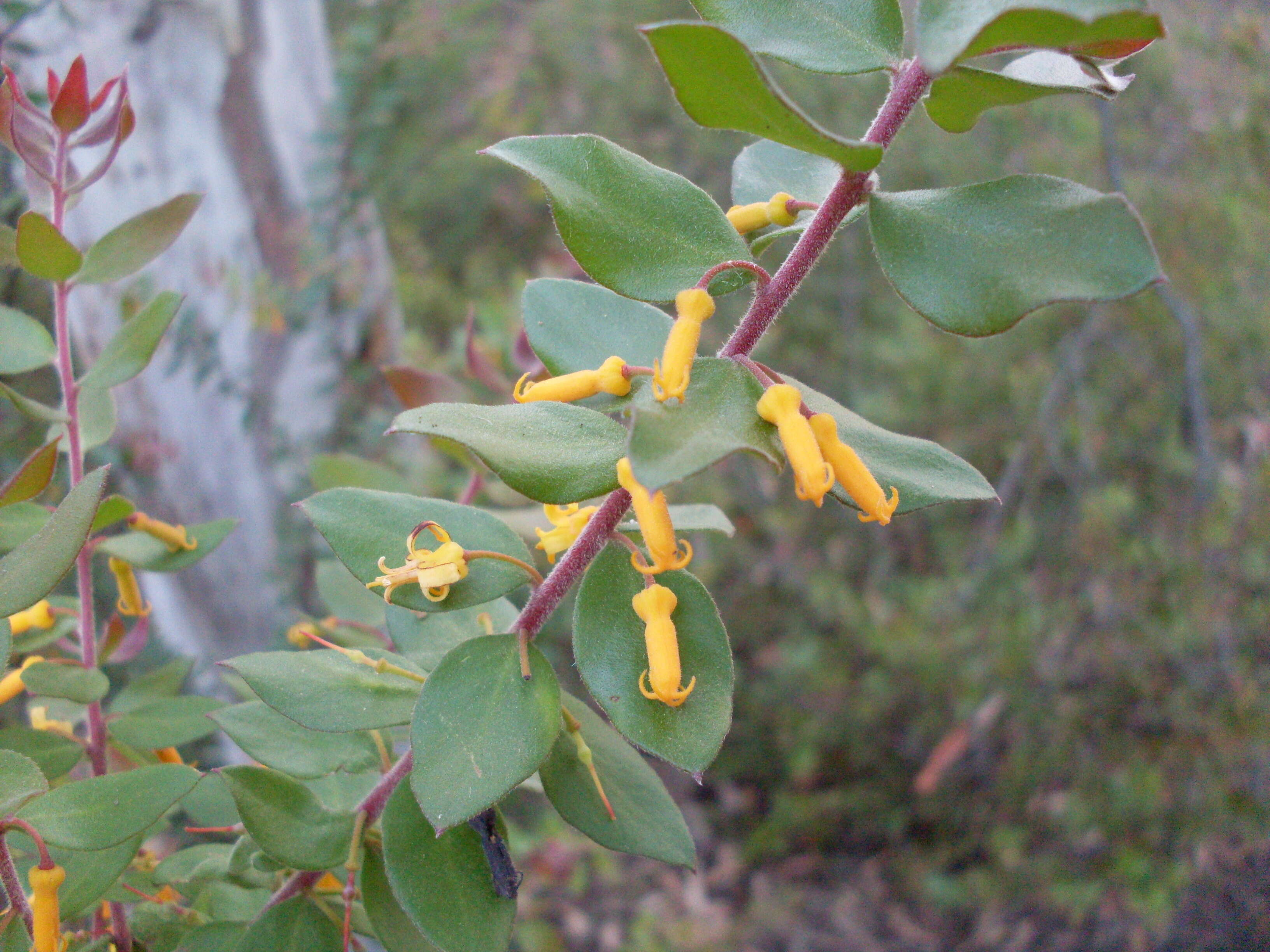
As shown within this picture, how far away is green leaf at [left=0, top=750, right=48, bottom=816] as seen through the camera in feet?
1.86

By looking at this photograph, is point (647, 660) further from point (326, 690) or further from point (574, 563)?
point (326, 690)

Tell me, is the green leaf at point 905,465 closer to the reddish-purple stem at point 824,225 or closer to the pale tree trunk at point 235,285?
the reddish-purple stem at point 824,225

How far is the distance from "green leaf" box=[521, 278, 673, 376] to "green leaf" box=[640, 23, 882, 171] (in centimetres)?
22

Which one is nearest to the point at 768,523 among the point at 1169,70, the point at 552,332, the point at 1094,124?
the point at 1094,124

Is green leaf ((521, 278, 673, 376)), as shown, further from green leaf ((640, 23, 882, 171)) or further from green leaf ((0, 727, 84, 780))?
green leaf ((0, 727, 84, 780))

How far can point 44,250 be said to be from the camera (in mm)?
736

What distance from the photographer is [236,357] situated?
2.17 m

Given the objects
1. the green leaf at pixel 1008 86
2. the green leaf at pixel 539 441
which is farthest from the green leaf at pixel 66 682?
the green leaf at pixel 1008 86

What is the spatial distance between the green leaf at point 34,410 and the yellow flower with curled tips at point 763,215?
568 millimetres

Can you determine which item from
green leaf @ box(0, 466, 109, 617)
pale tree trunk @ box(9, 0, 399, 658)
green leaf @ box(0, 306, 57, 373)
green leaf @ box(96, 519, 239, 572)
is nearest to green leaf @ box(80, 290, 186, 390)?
green leaf @ box(0, 306, 57, 373)

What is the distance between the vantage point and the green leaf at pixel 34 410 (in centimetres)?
70

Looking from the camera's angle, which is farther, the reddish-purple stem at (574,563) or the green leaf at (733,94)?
the reddish-purple stem at (574,563)

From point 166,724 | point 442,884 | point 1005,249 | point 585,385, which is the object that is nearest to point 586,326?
point 585,385

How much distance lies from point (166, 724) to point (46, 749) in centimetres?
10
